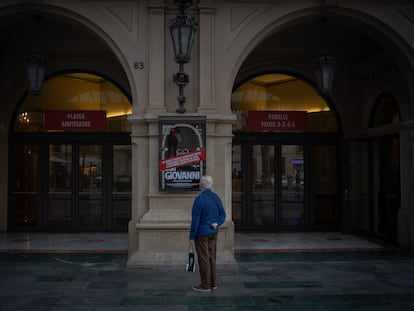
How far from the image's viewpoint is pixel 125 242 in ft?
34.6

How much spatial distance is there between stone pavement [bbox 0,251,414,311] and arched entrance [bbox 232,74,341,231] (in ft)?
10.7

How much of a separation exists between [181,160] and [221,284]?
7.44ft

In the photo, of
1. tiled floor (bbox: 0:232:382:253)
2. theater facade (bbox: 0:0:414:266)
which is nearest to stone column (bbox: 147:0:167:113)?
theater facade (bbox: 0:0:414:266)

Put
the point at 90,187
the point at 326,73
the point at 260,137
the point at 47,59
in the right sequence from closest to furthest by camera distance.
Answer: the point at 326,73
the point at 47,59
the point at 90,187
the point at 260,137

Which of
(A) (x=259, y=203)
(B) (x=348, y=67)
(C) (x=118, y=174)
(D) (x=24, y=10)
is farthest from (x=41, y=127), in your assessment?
(B) (x=348, y=67)

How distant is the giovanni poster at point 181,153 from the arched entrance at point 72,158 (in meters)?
4.22

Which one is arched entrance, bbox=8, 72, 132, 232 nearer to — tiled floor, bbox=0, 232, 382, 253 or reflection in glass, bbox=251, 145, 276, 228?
tiled floor, bbox=0, 232, 382, 253

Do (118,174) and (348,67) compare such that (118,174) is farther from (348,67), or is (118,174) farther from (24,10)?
(348,67)

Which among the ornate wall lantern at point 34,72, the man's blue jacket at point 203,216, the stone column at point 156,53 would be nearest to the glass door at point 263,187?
the stone column at point 156,53

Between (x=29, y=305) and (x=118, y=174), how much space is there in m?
6.59

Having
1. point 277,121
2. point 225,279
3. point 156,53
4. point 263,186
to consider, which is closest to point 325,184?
point 263,186

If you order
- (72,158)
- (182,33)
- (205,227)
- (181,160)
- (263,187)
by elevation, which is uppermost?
(182,33)

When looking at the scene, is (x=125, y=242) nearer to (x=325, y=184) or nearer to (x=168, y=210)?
(x=168, y=210)

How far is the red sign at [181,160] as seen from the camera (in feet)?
26.7
